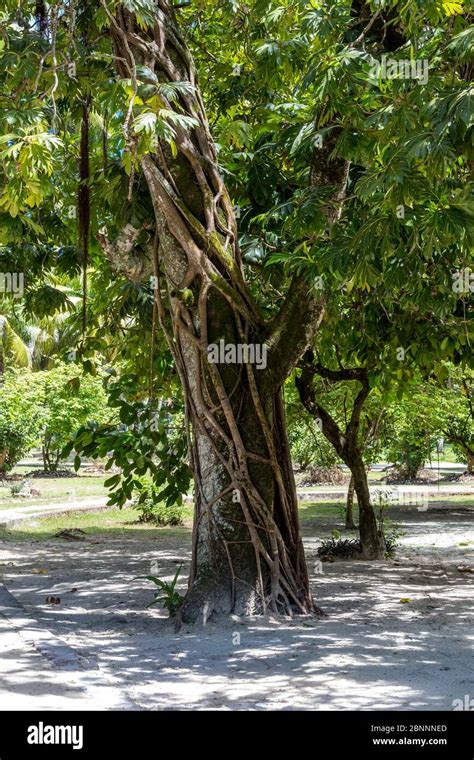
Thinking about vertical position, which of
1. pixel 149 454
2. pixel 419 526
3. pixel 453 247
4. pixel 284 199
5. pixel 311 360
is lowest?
pixel 419 526

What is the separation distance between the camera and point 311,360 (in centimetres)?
1129

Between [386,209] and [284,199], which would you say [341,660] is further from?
[284,199]

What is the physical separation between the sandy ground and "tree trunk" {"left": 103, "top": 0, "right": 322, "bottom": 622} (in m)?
0.41

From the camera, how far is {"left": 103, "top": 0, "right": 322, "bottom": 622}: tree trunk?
7051mm

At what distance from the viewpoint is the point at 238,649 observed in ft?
20.4

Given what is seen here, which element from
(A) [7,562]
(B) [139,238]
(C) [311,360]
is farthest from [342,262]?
(A) [7,562]

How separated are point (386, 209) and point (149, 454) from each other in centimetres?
379

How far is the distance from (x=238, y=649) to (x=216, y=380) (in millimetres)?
2046

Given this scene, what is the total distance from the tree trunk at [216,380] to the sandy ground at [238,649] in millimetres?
410
